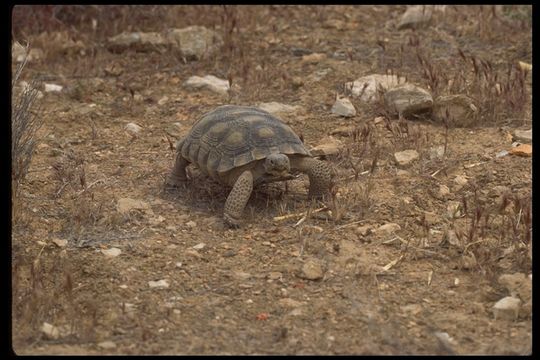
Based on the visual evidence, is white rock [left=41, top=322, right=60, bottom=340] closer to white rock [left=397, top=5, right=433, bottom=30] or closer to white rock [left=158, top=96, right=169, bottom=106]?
white rock [left=158, top=96, right=169, bottom=106]

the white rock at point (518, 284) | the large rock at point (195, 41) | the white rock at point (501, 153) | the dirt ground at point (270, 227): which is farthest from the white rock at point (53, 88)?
the white rock at point (518, 284)

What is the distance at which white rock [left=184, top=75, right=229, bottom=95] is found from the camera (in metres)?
8.21

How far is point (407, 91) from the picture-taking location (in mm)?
7367

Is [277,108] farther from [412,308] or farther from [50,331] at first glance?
[50,331]

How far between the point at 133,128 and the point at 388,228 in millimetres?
2799

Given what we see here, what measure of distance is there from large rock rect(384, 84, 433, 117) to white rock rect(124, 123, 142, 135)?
2046 mm

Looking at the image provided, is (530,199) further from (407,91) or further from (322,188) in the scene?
(407,91)

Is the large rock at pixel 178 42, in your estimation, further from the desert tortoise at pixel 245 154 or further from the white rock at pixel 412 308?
the white rock at pixel 412 308

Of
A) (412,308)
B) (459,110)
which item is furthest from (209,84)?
(412,308)

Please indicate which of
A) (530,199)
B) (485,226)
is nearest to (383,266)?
(485,226)

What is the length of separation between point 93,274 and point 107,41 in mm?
4802

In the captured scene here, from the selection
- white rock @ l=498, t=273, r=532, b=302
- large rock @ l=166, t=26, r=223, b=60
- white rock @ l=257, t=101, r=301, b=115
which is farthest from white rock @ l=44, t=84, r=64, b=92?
white rock @ l=498, t=273, r=532, b=302

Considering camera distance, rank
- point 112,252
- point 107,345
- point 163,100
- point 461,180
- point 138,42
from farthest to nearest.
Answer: point 138,42
point 163,100
point 461,180
point 112,252
point 107,345

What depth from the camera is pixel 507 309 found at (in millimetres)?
4527
